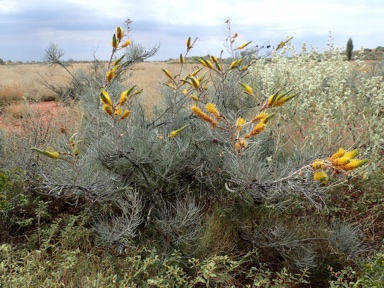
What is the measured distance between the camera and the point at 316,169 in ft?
6.05

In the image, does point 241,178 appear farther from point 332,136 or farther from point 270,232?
point 332,136

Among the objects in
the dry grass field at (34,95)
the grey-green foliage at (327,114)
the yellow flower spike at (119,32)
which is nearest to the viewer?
the yellow flower spike at (119,32)

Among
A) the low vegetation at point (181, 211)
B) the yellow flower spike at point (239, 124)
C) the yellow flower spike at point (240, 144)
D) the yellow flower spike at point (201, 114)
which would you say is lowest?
the low vegetation at point (181, 211)

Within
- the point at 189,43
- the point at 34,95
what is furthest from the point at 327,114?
the point at 34,95

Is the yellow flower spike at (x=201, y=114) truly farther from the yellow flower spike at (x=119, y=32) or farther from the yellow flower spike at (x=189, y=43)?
the yellow flower spike at (x=189, y=43)

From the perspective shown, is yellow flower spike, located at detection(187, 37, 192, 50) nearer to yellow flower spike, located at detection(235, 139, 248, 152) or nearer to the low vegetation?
the low vegetation

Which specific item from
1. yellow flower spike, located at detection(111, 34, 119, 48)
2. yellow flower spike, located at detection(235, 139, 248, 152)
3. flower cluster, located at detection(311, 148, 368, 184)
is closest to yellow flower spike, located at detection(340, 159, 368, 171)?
flower cluster, located at detection(311, 148, 368, 184)

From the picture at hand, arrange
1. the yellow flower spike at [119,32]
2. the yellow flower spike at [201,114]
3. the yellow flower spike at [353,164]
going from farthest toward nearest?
the yellow flower spike at [119,32] < the yellow flower spike at [201,114] < the yellow flower spike at [353,164]

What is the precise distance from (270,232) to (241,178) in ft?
2.05

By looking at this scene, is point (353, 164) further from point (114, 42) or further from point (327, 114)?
point (327, 114)

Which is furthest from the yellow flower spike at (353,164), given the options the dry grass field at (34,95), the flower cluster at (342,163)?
the dry grass field at (34,95)

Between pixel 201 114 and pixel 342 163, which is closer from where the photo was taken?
pixel 342 163

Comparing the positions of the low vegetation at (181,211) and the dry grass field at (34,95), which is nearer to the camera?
the low vegetation at (181,211)

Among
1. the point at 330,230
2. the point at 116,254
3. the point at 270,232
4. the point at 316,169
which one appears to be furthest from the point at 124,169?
the point at 330,230
